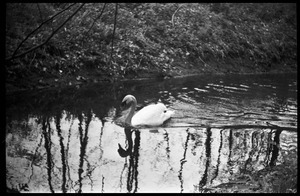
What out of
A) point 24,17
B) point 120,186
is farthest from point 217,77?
point 120,186

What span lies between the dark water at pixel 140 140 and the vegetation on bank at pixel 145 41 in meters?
1.36

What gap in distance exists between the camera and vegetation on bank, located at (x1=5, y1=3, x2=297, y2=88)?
1193 cm

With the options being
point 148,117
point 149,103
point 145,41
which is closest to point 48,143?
point 148,117

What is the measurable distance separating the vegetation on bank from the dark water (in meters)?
1.36

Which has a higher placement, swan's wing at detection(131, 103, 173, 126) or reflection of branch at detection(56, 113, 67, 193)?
swan's wing at detection(131, 103, 173, 126)

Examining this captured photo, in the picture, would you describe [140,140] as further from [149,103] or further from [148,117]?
[149,103]

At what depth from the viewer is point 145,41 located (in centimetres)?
1583

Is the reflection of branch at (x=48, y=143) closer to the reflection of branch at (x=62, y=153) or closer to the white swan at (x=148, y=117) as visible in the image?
the reflection of branch at (x=62, y=153)

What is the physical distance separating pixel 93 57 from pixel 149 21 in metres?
5.50

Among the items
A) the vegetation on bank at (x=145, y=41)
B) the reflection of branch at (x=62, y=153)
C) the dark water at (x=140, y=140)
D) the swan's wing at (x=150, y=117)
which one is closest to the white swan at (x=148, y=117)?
the swan's wing at (x=150, y=117)

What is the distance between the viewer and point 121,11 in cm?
1730

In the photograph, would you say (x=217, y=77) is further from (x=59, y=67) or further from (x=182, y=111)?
(x=59, y=67)

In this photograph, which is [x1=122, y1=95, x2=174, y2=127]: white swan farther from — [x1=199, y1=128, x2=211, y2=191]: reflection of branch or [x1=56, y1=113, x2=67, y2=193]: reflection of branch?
[x1=56, y1=113, x2=67, y2=193]: reflection of branch

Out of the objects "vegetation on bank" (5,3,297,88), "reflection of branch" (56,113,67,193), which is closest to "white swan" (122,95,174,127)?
"reflection of branch" (56,113,67,193)
